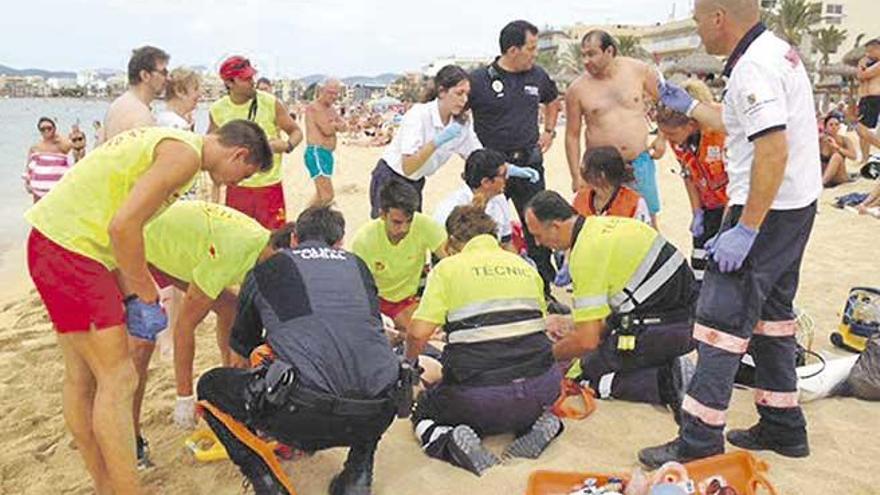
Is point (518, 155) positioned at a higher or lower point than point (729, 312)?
higher

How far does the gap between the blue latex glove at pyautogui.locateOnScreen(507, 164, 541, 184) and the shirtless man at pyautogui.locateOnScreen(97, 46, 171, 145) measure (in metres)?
A: 2.46

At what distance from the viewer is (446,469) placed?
3375 mm

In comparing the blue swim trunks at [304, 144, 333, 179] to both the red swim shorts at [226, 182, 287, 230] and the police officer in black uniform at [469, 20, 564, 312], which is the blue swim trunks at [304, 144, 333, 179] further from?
the police officer in black uniform at [469, 20, 564, 312]

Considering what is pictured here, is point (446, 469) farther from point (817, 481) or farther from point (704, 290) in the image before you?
point (817, 481)

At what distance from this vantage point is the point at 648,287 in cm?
380

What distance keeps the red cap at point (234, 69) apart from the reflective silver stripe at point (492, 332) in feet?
9.82

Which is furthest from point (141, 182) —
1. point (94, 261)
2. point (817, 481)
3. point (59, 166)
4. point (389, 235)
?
point (59, 166)

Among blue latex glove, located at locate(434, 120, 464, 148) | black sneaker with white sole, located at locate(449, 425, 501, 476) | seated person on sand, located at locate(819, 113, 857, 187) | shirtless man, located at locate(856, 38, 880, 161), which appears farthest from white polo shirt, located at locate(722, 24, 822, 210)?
seated person on sand, located at locate(819, 113, 857, 187)

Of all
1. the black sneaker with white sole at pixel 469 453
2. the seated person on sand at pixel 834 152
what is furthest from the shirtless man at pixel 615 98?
the seated person on sand at pixel 834 152

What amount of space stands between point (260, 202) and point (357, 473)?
3055 millimetres

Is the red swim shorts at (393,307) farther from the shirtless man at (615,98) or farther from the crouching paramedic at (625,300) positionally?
the shirtless man at (615,98)

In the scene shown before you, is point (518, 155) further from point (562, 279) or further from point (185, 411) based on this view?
point (185, 411)

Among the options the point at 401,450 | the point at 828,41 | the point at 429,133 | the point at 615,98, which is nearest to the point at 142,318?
the point at 401,450

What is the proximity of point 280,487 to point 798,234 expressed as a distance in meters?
2.34
